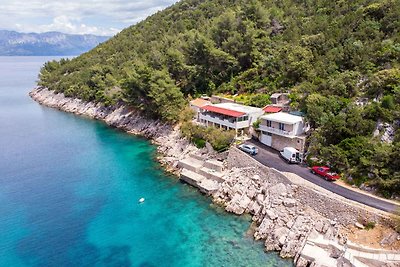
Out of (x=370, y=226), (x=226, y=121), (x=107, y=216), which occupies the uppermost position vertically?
(x=226, y=121)

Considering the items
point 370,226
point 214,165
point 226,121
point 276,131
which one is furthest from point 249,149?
point 370,226

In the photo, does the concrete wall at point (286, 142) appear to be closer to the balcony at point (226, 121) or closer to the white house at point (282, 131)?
the white house at point (282, 131)

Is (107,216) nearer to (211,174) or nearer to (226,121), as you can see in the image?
(211,174)

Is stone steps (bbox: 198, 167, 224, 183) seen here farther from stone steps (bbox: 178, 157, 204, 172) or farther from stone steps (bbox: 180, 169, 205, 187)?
stone steps (bbox: 178, 157, 204, 172)

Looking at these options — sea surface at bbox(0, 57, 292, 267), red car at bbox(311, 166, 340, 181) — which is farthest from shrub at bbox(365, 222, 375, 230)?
sea surface at bbox(0, 57, 292, 267)

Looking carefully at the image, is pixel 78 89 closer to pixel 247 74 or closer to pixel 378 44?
pixel 247 74

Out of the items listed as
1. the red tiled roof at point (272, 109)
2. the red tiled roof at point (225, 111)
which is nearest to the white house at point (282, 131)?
the red tiled roof at point (272, 109)
